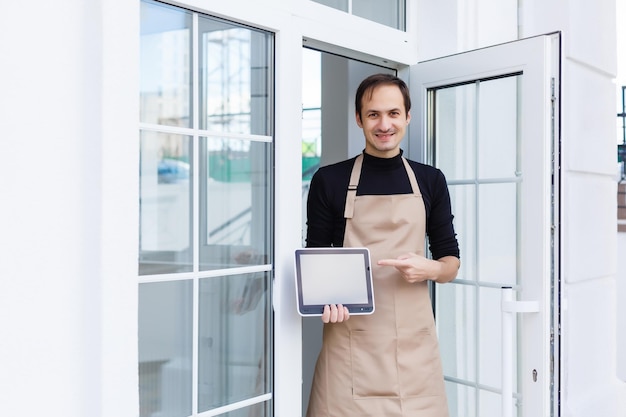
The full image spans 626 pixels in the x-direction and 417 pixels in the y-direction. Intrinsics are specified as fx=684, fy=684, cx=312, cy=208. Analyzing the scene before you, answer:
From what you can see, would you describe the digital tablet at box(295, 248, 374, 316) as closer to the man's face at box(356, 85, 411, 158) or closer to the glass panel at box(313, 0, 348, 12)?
the man's face at box(356, 85, 411, 158)

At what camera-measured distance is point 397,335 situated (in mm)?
2027

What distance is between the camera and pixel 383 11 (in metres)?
2.42

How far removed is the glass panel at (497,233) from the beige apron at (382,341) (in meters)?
0.34

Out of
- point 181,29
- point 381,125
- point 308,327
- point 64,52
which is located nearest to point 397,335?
point 381,125

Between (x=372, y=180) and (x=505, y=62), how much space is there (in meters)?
0.55

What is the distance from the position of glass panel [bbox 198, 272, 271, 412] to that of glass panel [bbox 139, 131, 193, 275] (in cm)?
12

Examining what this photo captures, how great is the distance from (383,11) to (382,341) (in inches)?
45.8

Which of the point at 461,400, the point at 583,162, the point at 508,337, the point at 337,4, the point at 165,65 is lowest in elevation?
the point at 461,400

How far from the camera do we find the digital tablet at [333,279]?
1.87 m

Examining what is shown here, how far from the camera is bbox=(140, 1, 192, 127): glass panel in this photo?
1.62 meters

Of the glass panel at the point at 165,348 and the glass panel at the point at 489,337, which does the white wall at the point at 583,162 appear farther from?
the glass panel at the point at 165,348

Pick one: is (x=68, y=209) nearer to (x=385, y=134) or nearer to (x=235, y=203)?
(x=235, y=203)

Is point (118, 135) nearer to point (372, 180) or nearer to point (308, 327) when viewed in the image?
point (372, 180)

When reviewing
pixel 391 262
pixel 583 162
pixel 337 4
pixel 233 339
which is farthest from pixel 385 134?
pixel 583 162
